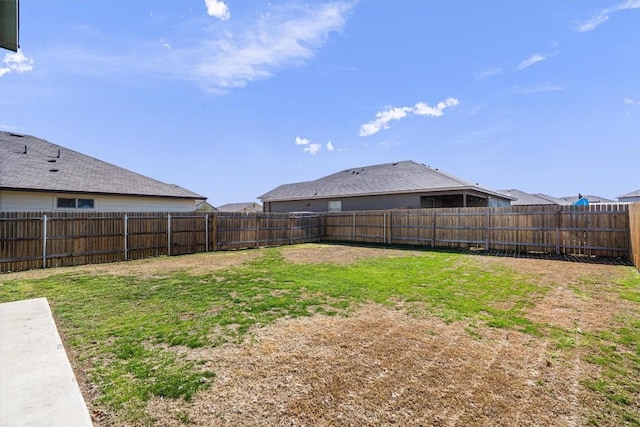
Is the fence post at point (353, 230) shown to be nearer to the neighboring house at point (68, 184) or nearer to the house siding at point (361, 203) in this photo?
the house siding at point (361, 203)

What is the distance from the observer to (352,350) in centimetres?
335

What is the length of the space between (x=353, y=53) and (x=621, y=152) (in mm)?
14870

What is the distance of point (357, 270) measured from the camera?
332 inches

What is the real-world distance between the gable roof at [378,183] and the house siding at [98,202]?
8.50 meters

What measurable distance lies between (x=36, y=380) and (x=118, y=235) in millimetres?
9290

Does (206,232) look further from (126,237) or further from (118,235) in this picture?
(118,235)

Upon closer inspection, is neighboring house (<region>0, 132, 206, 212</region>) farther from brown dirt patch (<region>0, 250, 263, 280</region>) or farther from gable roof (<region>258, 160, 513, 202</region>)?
gable roof (<region>258, 160, 513, 202</region>)

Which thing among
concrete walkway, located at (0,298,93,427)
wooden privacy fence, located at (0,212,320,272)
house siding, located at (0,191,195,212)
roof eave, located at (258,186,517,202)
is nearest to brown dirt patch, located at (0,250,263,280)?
wooden privacy fence, located at (0,212,320,272)

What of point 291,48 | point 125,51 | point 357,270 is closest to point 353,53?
point 291,48

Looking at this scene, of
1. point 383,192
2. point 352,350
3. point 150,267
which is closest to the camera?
point 352,350

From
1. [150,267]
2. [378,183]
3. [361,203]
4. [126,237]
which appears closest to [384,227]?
[361,203]

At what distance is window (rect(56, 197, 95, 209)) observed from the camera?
1262cm

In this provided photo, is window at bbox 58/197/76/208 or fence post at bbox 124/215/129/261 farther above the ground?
window at bbox 58/197/76/208

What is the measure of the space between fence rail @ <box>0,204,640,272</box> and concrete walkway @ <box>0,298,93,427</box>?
252 inches
